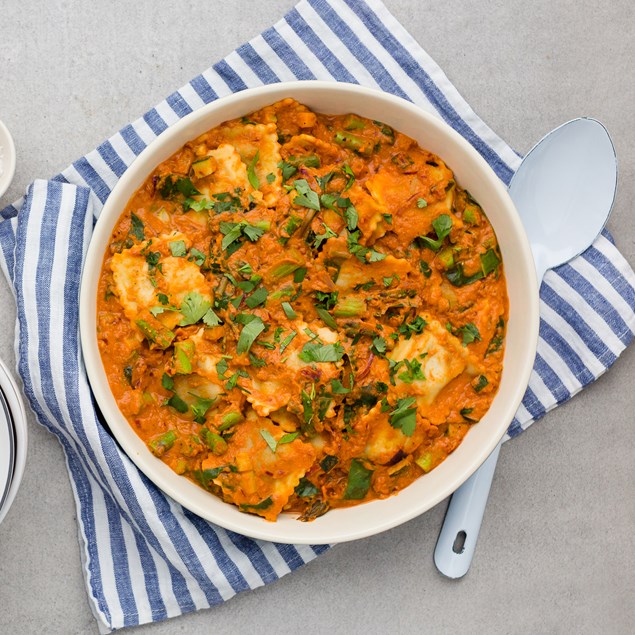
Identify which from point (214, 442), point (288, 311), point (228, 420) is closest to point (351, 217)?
point (288, 311)

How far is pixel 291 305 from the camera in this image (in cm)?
334

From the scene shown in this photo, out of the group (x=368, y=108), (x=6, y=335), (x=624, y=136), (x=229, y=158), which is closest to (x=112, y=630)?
(x=6, y=335)

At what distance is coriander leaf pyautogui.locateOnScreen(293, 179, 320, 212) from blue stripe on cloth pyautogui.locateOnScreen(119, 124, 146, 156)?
0.88m

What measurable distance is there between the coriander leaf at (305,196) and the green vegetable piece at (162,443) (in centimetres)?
118

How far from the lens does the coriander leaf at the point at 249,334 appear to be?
325 cm

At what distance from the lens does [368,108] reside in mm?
3387

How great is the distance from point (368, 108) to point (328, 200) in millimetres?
473

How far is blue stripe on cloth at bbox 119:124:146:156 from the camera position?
369 centimetres

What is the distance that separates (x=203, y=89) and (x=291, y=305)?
1.24m

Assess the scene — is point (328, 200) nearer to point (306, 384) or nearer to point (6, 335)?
point (306, 384)

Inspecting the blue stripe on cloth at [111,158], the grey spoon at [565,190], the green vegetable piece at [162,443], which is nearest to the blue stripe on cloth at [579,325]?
the grey spoon at [565,190]

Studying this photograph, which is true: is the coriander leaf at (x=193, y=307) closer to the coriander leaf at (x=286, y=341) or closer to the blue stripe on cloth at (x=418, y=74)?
the coriander leaf at (x=286, y=341)

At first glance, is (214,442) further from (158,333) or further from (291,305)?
(291,305)

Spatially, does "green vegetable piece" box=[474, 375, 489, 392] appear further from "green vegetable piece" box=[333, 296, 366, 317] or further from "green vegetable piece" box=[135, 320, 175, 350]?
"green vegetable piece" box=[135, 320, 175, 350]
